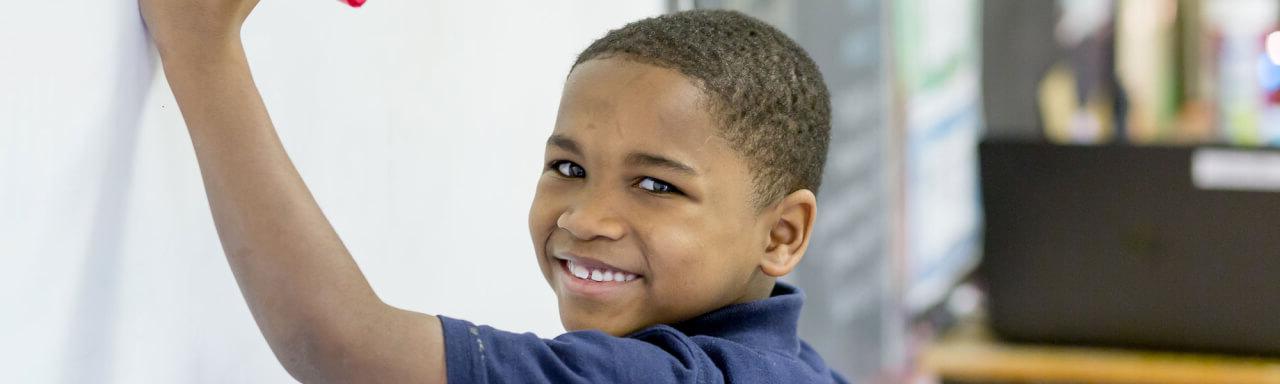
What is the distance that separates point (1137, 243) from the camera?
7.25 feet

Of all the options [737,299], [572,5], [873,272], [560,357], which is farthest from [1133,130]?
[560,357]

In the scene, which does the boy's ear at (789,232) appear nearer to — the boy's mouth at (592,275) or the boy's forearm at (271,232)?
the boy's mouth at (592,275)

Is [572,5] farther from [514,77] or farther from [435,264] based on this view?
[435,264]

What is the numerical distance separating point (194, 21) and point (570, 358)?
238mm

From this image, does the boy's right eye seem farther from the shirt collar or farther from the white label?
the white label

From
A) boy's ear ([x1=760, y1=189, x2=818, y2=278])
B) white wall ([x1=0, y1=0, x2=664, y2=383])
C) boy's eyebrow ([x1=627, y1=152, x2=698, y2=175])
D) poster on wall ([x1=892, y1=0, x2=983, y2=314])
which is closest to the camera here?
white wall ([x1=0, y1=0, x2=664, y2=383])

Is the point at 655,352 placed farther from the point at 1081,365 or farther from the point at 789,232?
the point at 1081,365

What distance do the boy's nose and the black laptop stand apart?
1.57 metres

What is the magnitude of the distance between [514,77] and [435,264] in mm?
195

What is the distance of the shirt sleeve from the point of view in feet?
2.08

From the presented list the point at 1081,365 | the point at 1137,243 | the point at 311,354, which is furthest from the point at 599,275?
the point at 1137,243

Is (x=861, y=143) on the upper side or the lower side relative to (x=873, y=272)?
upper

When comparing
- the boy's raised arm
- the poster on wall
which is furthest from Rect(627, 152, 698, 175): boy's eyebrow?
the poster on wall

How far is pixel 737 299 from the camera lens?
2.89 feet
